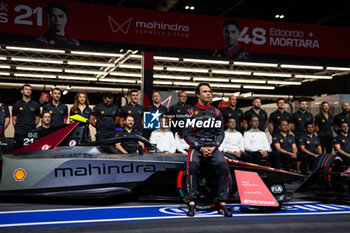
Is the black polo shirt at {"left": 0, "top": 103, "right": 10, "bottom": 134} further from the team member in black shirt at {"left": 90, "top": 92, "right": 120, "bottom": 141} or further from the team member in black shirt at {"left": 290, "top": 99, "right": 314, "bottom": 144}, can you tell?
the team member in black shirt at {"left": 290, "top": 99, "right": 314, "bottom": 144}

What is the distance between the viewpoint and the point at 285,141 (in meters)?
7.45

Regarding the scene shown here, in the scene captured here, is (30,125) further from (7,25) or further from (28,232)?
(28,232)

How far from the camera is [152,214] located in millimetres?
4109

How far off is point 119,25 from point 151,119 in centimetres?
240

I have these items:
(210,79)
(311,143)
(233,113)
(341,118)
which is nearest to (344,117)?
(341,118)

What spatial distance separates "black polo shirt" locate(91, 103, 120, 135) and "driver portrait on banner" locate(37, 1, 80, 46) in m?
1.81

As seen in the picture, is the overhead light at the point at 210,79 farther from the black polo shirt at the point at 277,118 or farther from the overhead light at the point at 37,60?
the black polo shirt at the point at 277,118

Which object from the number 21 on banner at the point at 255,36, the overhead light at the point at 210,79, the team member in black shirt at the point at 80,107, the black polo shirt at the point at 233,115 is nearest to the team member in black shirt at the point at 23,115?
the team member in black shirt at the point at 80,107

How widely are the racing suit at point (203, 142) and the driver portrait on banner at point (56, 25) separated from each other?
4460 millimetres

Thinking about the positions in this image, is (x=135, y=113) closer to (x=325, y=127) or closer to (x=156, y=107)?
(x=156, y=107)

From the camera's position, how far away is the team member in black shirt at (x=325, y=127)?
7.84m

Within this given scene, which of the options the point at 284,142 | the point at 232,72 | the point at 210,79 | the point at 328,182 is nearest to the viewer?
the point at 328,182

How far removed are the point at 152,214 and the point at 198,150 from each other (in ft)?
2.87

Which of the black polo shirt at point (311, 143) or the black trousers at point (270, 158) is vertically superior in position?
the black polo shirt at point (311, 143)
